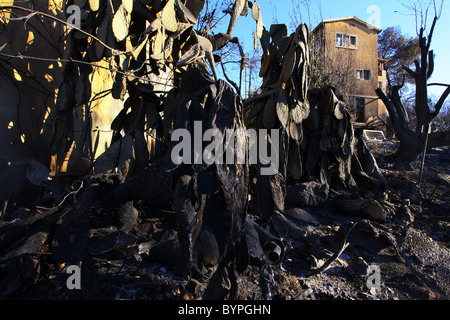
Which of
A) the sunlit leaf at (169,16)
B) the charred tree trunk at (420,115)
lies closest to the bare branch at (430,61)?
the charred tree trunk at (420,115)

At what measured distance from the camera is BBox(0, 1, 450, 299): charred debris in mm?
1291

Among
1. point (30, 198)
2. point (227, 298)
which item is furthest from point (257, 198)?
point (30, 198)

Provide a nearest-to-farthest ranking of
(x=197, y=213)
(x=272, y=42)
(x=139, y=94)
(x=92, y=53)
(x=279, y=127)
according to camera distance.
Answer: (x=197, y=213) < (x=92, y=53) < (x=139, y=94) < (x=279, y=127) < (x=272, y=42)

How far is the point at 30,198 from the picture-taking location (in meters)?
2.86

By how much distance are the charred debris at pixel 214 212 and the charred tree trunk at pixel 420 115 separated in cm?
310

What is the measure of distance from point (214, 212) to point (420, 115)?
7252mm

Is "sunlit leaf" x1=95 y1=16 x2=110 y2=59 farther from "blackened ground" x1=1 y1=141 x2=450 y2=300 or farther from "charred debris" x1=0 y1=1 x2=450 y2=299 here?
"blackened ground" x1=1 y1=141 x2=450 y2=300

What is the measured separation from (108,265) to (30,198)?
1772mm

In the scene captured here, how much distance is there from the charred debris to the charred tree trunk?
3.10 m

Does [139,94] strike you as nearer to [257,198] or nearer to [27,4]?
[257,198]

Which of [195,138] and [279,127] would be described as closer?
[195,138]

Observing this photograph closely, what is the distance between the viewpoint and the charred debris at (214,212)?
4.24 feet

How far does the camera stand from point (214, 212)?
1.30 m

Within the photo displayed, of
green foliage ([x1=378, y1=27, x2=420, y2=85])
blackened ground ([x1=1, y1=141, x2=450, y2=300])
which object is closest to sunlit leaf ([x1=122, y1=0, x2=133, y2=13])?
blackened ground ([x1=1, y1=141, x2=450, y2=300])
